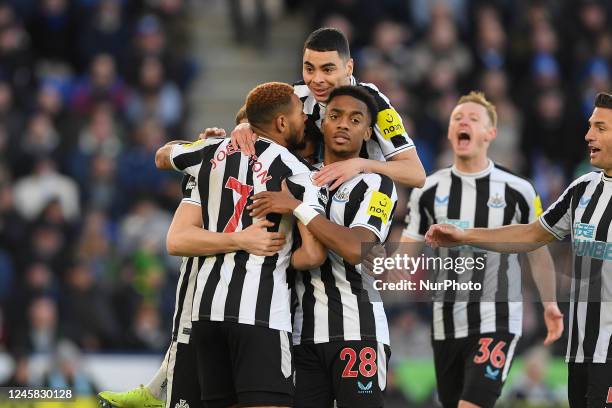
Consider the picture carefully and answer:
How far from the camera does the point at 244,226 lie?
6.55 metres

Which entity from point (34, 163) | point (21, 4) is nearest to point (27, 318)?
point (34, 163)

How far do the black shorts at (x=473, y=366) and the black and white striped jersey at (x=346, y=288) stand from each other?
153 cm

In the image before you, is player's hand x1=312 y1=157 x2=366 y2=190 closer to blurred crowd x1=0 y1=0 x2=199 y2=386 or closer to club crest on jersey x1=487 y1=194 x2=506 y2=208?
club crest on jersey x1=487 y1=194 x2=506 y2=208

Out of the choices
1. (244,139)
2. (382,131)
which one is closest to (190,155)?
(244,139)

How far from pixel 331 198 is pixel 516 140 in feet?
27.5

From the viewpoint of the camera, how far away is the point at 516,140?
14945 mm

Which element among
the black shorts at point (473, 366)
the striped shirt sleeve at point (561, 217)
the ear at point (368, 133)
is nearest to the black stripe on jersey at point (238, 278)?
the ear at point (368, 133)

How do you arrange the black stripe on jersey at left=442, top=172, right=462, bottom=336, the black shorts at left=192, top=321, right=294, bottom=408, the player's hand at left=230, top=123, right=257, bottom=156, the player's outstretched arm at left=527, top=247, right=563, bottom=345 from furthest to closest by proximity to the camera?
the black stripe on jersey at left=442, top=172, right=462, bottom=336
the player's outstretched arm at left=527, top=247, right=563, bottom=345
the player's hand at left=230, top=123, right=257, bottom=156
the black shorts at left=192, top=321, right=294, bottom=408

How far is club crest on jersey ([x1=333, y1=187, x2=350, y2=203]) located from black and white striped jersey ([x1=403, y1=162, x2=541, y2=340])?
4.54 feet

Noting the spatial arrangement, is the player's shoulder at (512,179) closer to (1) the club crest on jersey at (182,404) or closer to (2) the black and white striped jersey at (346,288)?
(2) the black and white striped jersey at (346,288)

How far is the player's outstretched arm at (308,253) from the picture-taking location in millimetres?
6539

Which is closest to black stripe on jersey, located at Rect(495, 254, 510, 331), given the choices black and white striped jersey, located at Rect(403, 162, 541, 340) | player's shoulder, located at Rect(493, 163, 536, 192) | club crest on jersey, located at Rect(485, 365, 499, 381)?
black and white striped jersey, located at Rect(403, 162, 541, 340)

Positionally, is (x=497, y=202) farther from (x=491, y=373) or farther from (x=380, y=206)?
(x=380, y=206)

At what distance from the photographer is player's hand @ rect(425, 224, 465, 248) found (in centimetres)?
719
